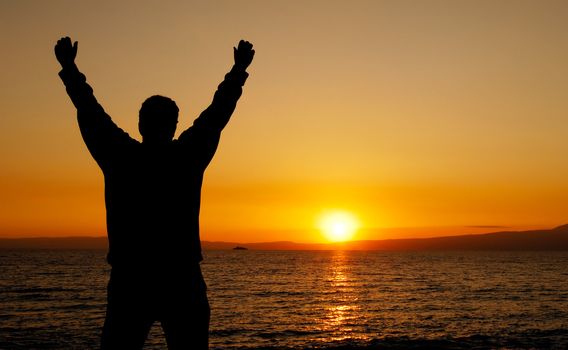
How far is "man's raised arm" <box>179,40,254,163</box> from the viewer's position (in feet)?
9.96

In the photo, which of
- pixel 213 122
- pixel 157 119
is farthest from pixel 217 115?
pixel 157 119

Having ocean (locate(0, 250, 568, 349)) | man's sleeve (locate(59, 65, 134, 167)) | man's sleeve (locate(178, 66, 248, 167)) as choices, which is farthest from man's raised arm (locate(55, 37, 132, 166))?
ocean (locate(0, 250, 568, 349))

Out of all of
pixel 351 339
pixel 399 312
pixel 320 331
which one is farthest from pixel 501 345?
pixel 399 312

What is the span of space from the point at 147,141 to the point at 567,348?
2235 centimetres

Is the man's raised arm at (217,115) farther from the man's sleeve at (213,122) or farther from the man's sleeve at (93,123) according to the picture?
the man's sleeve at (93,123)

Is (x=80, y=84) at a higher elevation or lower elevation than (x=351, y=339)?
higher

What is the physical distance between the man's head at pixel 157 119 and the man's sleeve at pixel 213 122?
0.10 metres

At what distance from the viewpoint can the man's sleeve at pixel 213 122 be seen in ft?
9.91

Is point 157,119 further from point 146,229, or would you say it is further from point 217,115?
point 146,229

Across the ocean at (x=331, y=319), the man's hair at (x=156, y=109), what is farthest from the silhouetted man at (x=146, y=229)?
the ocean at (x=331, y=319)

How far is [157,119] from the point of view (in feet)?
9.95

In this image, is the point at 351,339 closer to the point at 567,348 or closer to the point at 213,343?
the point at 213,343

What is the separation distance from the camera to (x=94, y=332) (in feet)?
77.3

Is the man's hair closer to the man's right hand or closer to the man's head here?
the man's head
